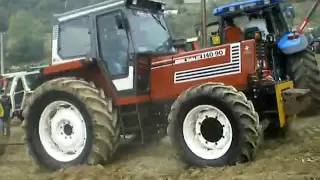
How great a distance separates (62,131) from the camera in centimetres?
752

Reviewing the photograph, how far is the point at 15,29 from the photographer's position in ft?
146

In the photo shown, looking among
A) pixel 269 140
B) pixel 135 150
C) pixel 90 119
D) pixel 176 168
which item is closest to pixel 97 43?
pixel 90 119

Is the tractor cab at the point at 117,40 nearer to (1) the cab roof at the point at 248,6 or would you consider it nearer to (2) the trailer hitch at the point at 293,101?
(2) the trailer hitch at the point at 293,101

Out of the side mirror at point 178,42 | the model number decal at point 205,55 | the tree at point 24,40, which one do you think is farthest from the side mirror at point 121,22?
the tree at point 24,40

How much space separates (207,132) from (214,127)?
0.43 feet

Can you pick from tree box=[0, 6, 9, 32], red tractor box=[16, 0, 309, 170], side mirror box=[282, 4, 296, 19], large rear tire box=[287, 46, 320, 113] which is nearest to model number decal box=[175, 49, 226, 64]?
red tractor box=[16, 0, 309, 170]

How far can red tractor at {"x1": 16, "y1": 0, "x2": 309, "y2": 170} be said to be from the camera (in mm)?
6469

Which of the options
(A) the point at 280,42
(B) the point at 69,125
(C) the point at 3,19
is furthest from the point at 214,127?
(C) the point at 3,19

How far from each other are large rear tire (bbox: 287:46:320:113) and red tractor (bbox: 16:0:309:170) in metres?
2.63

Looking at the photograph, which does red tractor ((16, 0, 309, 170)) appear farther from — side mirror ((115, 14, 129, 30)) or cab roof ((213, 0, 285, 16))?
cab roof ((213, 0, 285, 16))

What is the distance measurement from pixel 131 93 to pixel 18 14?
4077 centimetres

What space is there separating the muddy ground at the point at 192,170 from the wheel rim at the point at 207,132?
12.0 inches

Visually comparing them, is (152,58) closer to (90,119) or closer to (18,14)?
(90,119)

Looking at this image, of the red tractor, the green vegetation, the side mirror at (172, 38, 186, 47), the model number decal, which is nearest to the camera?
the red tractor
